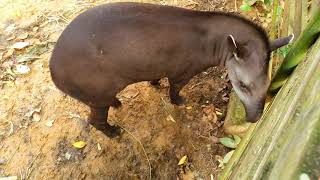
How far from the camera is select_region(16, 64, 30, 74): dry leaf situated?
4586 mm

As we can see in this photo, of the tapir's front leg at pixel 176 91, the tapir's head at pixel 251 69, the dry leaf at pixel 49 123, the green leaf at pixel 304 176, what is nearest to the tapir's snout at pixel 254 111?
the tapir's head at pixel 251 69

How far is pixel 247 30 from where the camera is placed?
11.9ft

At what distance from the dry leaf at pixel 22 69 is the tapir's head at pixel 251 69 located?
2084 mm

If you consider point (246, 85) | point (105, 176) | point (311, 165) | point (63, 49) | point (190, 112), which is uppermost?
point (311, 165)

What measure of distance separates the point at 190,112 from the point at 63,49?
1.65 metres

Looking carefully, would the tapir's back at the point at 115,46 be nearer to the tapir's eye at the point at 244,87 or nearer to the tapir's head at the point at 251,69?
the tapir's head at the point at 251,69

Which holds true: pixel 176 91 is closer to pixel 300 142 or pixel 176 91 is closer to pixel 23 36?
pixel 23 36

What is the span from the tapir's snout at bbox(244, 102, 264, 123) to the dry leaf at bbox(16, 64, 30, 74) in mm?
2255

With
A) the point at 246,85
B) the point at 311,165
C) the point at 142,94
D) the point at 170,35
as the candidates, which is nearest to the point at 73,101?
the point at 142,94

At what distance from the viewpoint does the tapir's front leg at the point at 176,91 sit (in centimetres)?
402

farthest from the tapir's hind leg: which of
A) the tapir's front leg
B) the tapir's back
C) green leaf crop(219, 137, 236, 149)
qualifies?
green leaf crop(219, 137, 236, 149)

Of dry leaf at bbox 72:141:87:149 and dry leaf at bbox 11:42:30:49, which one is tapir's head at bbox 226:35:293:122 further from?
dry leaf at bbox 11:42:30:49

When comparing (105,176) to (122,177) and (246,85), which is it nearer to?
(122,177)

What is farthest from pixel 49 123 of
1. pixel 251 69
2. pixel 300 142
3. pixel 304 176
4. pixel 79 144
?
pixel 304 176
